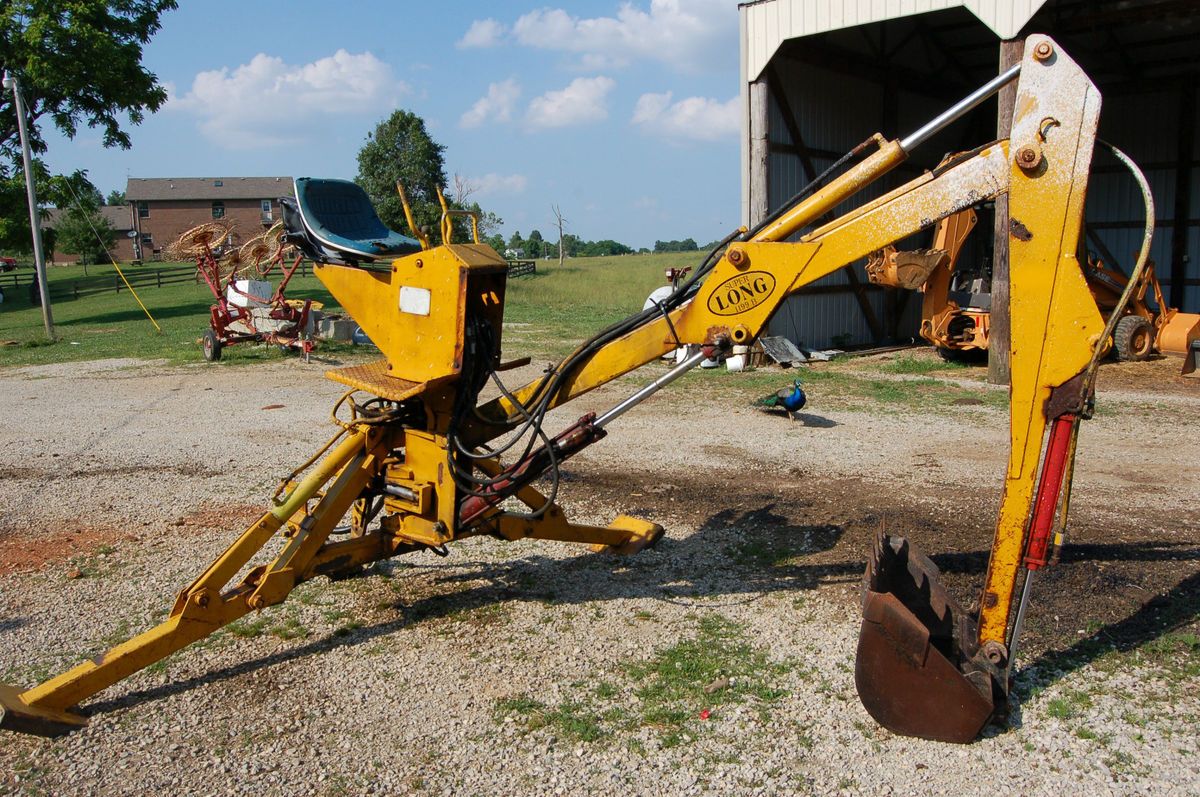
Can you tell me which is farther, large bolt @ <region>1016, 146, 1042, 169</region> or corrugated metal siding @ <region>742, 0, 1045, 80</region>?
corrugated metal siding @ <region>742, 0, 1045, 80</region>

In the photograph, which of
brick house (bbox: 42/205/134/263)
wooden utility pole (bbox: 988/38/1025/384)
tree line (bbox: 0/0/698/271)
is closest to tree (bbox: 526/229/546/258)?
brick house (bbox: 42/205/134/263)

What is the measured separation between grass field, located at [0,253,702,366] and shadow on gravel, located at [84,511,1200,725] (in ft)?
35.2

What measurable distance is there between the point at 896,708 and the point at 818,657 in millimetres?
791

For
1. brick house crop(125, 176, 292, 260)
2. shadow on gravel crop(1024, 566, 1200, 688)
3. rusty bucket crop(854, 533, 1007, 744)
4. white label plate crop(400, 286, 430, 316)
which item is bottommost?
shadow on gravel crop(1024, 566, 1200, 688)

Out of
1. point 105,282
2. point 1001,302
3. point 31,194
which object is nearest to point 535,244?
point 105,282

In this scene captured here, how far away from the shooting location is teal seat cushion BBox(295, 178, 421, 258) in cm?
535

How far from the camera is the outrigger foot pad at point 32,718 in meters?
4.14

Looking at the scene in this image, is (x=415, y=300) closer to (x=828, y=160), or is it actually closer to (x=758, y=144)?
(x=758, y=144)

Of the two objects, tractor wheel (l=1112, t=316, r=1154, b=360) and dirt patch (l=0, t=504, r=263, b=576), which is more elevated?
tractor wheel (l=1112, t=316, r=1154, b=360)

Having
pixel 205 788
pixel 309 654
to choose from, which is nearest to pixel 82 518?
pixel 309 654

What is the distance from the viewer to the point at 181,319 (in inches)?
1067

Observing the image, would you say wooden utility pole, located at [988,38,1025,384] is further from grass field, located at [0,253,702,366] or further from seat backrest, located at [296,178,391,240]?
seat backrest, located at [296,178,391,240]

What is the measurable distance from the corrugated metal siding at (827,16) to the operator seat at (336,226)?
10245 millimetres

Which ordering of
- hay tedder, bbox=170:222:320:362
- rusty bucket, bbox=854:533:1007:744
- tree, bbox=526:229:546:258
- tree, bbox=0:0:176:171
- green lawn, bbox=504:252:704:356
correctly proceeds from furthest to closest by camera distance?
tree, bbox=526:229:546:258 → tree, bbox=0:0:176:171 → green lawn, bbox=504:252:704:356 → hay tedder, bbox=170:222:320:362 → rusty bucket, bbox=854:533:1007:744
